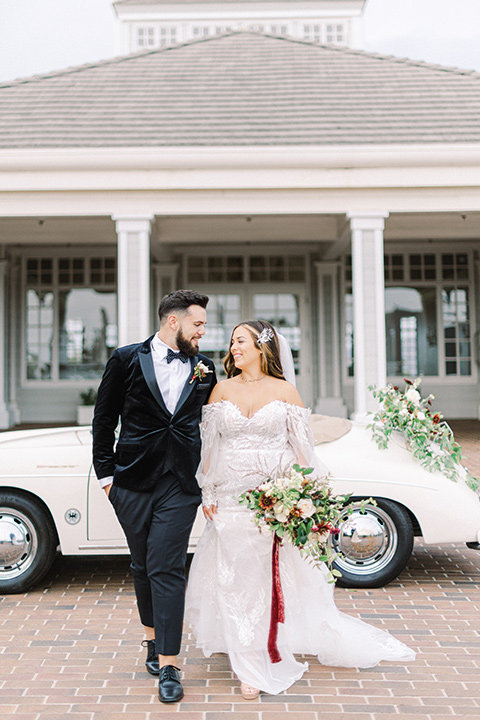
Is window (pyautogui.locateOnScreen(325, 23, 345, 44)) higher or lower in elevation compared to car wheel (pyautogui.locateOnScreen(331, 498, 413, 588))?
higher

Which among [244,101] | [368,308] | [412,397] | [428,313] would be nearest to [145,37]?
[244,101]

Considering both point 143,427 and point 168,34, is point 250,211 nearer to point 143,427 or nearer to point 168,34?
point 143,427

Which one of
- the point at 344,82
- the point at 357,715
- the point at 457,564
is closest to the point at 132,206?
the point at 344,82

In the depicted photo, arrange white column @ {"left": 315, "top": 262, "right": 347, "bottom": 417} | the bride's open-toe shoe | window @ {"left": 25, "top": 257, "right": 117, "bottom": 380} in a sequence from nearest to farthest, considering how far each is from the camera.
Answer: the bride's open-toe shoe → white column @ {"left": 315, "top": 262, "right": 347, "bottom": 417} → window @ {"left": 25, "top": 257, "right": 117, "bottom": 380}

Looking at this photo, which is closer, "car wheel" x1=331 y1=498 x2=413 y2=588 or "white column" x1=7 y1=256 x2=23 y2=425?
"car wheel" x1=331 y1=498 x2=413 y2=588

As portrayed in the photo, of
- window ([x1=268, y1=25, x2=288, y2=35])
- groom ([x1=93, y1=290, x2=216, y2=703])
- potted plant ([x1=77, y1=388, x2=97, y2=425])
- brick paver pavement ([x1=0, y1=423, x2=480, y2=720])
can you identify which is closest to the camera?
brick paver pavement ([x1=0, y1=423, x2=480, y2=720])

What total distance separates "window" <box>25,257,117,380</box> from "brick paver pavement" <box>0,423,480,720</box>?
9948 mm

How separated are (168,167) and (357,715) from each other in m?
8.50

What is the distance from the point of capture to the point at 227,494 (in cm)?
323

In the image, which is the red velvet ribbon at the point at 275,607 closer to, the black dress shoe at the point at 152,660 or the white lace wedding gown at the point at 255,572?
the white lace wedding gown at the point at 255,572

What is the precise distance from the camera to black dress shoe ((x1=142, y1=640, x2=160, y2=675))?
308 centimetres

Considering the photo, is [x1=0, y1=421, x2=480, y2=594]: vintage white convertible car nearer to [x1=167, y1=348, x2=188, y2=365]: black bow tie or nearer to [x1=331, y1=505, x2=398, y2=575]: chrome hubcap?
[x1=331, y1=505, x2=398, y2=575]: chrome hubcap

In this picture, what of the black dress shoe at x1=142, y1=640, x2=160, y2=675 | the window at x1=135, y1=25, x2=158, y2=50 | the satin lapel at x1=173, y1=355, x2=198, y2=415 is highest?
the window at x1=135, y1=25, x2=158, y2=50

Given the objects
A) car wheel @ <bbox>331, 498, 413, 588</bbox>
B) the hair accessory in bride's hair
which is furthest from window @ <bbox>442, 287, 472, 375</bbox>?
the hair accessory in bride's hair
